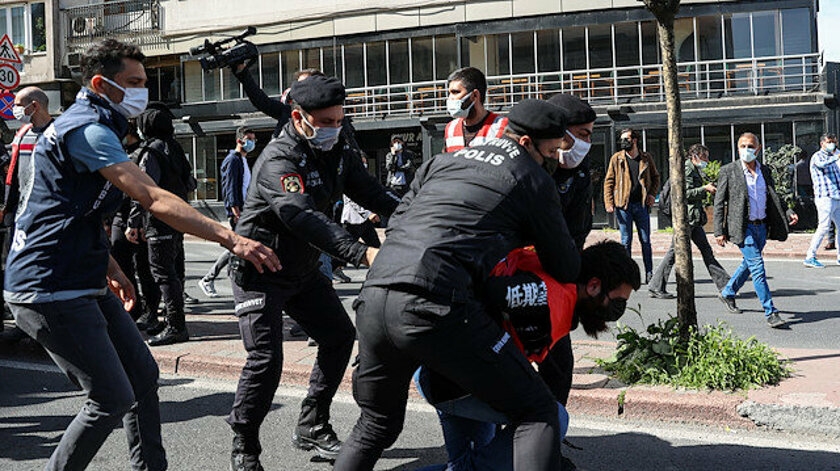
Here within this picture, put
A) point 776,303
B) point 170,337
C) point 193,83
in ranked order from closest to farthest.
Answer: point 170,337
point 776,303
point 193,83

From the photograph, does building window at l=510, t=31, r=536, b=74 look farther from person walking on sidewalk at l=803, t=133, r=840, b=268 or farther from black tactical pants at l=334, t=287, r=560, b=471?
black tactical pants at l=334, t=287, r=560, b=471

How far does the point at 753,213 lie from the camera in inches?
312

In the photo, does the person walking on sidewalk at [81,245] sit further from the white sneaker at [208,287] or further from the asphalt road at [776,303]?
the white sneaker at [208,287]

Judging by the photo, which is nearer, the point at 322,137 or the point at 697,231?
the point at 322,137

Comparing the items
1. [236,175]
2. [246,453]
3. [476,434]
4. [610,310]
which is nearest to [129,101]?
[246,453]

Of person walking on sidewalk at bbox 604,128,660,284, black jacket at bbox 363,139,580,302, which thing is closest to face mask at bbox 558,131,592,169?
black jacket at bbox 363,139,580,302

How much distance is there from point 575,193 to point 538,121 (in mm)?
1347

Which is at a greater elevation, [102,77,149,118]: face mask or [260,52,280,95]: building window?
[260,52,280,95]: building window

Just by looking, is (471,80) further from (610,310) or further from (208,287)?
(208,287)

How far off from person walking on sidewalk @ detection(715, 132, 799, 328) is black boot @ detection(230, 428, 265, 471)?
17.8ft

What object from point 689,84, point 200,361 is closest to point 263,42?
point 689,84

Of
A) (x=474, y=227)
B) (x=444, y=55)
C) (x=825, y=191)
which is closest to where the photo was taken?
(x=474, y=227)

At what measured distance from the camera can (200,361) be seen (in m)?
6.37

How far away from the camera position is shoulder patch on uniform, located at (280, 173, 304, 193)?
392cm
